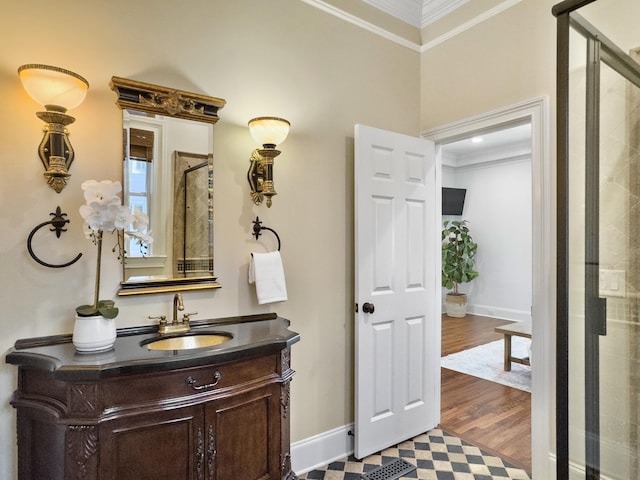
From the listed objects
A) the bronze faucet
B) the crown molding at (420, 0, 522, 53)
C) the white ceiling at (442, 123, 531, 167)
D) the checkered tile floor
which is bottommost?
the checkered tile floor

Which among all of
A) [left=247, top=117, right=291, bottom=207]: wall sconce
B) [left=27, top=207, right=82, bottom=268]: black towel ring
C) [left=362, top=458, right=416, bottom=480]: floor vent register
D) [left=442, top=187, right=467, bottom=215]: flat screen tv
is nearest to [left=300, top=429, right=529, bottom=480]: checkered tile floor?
[left=362, top=458, right=416, bottom=480]: floor vent register

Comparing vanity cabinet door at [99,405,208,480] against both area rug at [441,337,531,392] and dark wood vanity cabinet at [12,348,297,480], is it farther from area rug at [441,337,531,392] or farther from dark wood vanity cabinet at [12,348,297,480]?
area rug at [441,337,531,392]

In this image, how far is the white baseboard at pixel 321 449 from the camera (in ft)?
7.38

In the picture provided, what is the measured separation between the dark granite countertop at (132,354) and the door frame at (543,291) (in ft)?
4.73

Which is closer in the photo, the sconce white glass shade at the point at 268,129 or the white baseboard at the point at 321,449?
the sconce white glass shade at the point at 268,129

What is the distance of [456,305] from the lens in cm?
671

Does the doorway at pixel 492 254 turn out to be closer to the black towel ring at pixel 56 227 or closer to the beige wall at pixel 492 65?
the beige wall at pixel 492 65

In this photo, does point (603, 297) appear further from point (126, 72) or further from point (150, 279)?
point (126, 72)

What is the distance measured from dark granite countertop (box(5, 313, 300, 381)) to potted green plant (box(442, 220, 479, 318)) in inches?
212

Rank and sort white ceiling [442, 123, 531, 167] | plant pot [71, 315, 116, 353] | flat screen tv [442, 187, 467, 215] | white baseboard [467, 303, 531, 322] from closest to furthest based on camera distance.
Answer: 1. plant pot [71, 315, 116, 353]
2. white ceiling [442, 123, 531, 167]
3. white baseboard [467, 303, 531, 322]
4. flat screen tv [442, 187, 467, 215]

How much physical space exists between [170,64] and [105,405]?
1.54m

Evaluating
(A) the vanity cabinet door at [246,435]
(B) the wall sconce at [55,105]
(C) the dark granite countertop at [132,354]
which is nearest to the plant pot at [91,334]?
(C) the dark granite countertop at [132,354]

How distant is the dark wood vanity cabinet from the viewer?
129 centimetres

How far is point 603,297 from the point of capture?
1.60 meters
